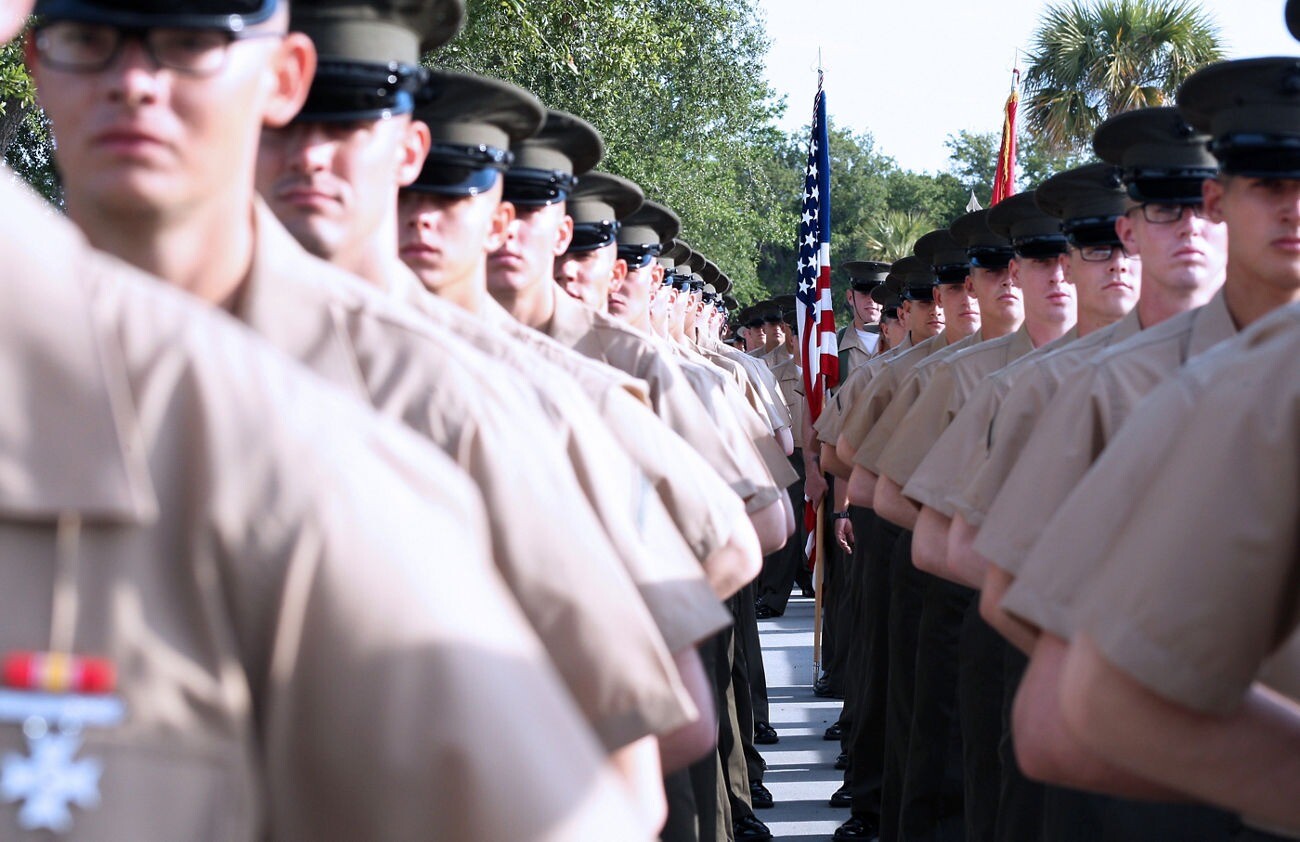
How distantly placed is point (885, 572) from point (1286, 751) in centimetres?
720

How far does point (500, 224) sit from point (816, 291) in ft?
26.5

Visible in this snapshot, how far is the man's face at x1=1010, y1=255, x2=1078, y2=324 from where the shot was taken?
671cm

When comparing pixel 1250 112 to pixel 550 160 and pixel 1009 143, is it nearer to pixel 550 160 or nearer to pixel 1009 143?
pixel 550 160

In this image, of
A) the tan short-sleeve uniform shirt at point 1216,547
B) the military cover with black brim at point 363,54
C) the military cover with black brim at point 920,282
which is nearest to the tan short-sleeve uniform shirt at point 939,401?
the military cover with black brim at point 920,282

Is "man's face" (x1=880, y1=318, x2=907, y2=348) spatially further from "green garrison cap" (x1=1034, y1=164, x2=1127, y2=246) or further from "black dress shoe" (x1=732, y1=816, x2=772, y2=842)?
"green garrison cap" (x1=1034, y1=164, x2=1127, y2=246)

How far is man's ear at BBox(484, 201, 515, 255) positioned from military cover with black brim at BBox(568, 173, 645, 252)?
176 centimetres

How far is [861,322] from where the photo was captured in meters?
15.4

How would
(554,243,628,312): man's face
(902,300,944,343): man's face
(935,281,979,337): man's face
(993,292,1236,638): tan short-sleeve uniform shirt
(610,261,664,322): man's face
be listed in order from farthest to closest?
(902,300,944,343): man's face < (935,281,979,337): man's face < (610,261,664,322): man's face < (554,243,628,312): man's face < (993,292,1236,638): tan short-sleeve uniform shirt

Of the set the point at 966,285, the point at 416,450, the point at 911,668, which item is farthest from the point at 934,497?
the point at 416,450

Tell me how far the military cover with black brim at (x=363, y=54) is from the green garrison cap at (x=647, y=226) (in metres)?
5.40

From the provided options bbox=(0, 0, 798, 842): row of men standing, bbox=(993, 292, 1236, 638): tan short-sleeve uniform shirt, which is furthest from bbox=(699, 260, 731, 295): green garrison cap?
bbox=(0, 0, 798, 842): row of men standing

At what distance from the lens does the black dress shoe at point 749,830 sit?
26.1 ft

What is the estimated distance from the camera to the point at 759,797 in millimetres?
8867

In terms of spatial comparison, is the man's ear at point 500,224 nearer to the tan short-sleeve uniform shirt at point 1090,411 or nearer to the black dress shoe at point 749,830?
the tan short-sleeve uniform shirt at point 1090,411
